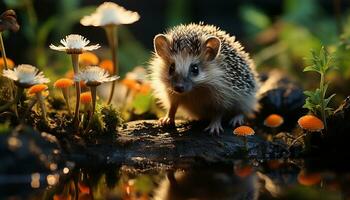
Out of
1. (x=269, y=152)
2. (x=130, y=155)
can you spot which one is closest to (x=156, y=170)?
(x=130, y=155)

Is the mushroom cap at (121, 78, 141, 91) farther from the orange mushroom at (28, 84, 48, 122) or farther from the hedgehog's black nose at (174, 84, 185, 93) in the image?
the orange mushroom at (28, 84, 48, 122)

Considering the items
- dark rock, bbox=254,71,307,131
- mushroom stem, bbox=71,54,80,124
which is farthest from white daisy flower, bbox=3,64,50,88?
dark rock, bbox=254,71,307,131

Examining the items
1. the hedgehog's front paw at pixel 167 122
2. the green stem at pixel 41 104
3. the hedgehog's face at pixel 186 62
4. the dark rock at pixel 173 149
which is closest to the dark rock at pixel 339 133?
the dark rock at pixel 173 149

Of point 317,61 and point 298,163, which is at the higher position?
point 317,61

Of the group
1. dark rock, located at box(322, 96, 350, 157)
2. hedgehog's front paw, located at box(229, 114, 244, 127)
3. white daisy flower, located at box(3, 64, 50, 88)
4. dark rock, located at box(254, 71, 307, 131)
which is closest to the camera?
white daisy flower, located at box(3, 64, 50, 88)

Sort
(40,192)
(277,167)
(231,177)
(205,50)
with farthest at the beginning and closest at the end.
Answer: (205,50) < (277,167) < (231,177) < (40,192)

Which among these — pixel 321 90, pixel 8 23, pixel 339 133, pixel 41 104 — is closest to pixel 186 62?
pixel 321 90

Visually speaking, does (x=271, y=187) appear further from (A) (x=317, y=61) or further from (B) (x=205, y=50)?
(B) (x=205, y=50)
